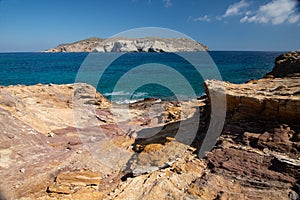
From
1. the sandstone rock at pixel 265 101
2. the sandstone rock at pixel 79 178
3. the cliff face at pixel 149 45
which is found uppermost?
the cliff face at pixel 149 45

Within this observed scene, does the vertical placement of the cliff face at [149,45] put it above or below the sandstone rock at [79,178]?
above

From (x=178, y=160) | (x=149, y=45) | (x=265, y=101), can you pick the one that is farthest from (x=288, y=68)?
(x=149, y=45)

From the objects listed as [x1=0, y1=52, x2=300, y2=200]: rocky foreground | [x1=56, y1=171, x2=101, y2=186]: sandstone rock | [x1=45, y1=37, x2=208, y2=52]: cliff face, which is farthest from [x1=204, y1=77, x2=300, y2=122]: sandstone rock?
[x1=45, y1=37, x2=208, y2=52]: cliff face

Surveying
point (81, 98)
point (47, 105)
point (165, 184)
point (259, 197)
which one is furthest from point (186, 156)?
point (81, 98)

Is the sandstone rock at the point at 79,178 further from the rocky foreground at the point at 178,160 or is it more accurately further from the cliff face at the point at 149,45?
the cliff face at the point at 149,45

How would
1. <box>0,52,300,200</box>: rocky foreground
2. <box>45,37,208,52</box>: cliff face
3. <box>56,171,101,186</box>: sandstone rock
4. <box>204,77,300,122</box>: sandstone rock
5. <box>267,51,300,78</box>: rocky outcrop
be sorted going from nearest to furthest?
<box>0,52,300,200</box>: rocky foreground
<box>204,77,300,122</box>: sandstone rock
<box>56,171,101,186</box>: sandstone rock
<box>267,51,300,78</box>: rocky outcrop
<box>45,37,208,52</box>: cliff face

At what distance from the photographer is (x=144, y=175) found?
22.7 ft

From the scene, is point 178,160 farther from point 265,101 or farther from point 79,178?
point 265,101

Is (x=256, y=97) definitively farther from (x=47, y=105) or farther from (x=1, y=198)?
(x=47, y=105)

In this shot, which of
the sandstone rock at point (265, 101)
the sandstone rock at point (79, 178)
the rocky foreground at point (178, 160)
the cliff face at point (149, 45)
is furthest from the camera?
the cliff face at point (149, 45)

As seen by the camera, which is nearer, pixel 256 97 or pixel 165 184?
pixel 165 184

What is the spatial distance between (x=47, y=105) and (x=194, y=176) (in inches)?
400

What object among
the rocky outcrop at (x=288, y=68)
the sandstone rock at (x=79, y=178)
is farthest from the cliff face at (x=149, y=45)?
the sandstone rock at (x=79, y=178)

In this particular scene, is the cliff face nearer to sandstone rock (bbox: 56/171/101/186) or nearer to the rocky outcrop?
the rocky outcrop
